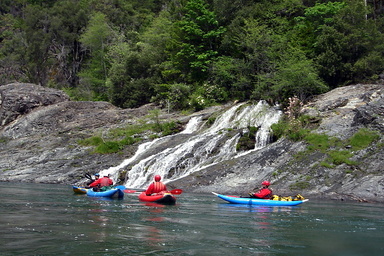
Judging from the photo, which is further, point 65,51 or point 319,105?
point 65,51

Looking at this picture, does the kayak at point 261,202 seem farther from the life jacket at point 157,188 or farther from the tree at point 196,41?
the tree at point 196,41

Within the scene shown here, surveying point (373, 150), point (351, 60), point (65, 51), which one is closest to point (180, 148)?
point (373, 150)

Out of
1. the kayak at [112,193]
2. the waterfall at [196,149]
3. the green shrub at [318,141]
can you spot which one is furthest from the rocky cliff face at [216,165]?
the kayak at [112,193]

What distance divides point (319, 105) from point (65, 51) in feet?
126

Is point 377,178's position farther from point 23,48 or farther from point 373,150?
point 23,48

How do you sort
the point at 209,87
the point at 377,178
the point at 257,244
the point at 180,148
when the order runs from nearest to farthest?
the point at 257,244
the point at 377,178
the point at 180,148
the point at 209,87

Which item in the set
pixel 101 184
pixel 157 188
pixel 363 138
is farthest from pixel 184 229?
pixel 363 138

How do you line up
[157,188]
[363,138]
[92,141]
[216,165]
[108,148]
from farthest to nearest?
[92,141] < [108,148] < [216,165] < [363,138] < [157,188]

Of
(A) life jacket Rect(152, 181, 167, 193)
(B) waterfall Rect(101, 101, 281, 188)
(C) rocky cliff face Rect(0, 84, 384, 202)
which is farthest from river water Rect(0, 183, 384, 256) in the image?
(B) waterfall Rect(101, 101, 281, 188)

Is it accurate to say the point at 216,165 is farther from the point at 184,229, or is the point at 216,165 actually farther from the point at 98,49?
the point at 98,49

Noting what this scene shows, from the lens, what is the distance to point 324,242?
8.52 meters

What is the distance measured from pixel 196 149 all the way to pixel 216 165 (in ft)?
8.63

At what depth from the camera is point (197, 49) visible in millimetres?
37156

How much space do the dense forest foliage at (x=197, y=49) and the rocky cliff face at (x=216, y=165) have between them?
2.81 meters
